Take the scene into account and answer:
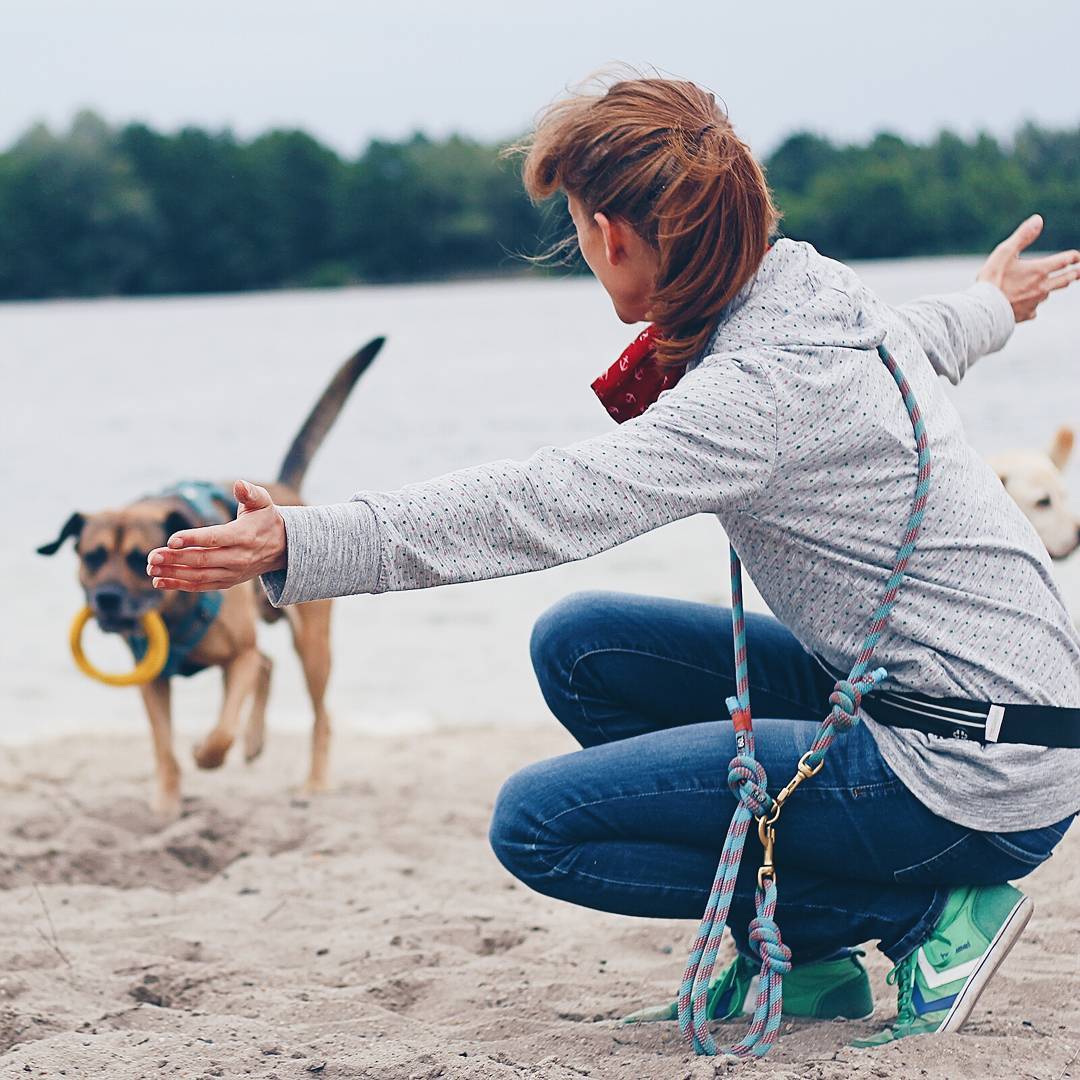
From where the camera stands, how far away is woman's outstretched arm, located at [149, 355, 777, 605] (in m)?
1.82

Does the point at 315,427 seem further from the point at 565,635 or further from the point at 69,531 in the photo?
the point at 565,635

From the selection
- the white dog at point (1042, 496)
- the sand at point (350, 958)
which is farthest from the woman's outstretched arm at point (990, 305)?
the white dog at point (1042, 496)

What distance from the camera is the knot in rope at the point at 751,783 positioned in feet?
7.11

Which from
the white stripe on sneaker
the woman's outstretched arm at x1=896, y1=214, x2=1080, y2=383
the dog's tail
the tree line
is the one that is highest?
the tree line

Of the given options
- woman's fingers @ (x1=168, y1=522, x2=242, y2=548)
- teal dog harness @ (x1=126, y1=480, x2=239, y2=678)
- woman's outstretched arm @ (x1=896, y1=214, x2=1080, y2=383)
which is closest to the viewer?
woman's fingers @ (x1=168, y1=522, x2=242, y2=548)

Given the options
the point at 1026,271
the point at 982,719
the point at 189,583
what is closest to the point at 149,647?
the point at 189,583

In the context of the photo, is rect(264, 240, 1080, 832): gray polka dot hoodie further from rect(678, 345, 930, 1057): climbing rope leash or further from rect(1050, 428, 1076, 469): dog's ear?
rect(1050, 428, 1076, 469): dog's ear

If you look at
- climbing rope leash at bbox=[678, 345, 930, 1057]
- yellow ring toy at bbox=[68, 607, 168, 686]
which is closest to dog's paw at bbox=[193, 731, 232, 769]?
yellow ring toy at bbox=[68, 607, 168, 686]

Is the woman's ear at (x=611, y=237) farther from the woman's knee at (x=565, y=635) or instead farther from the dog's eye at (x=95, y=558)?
the dog's eye at (x=95, y=558)

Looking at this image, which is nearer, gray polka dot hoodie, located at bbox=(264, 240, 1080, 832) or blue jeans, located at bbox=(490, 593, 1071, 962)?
gray polka dot hoodie, located at bbox=(264, 240, 1080, 832)

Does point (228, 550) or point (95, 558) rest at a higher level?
point (228, 550)

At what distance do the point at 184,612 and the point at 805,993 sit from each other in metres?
2.71

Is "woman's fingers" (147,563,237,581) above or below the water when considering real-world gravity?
above

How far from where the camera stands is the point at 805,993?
2426mm
